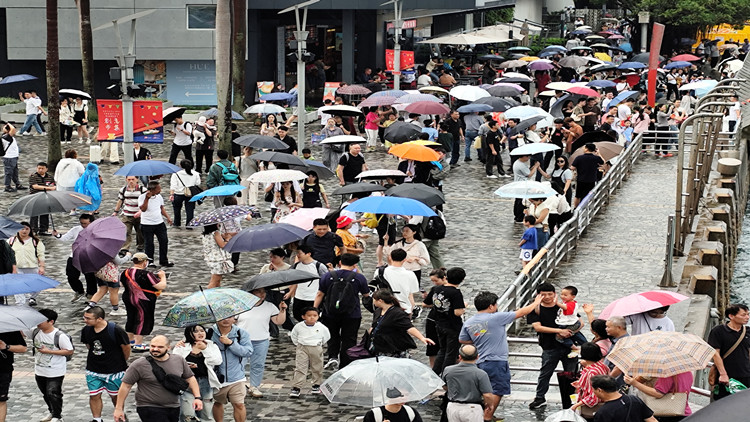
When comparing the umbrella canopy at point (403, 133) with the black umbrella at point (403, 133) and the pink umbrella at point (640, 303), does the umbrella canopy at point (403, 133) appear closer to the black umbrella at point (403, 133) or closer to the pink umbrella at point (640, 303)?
the black umbrella at point (403, 133)

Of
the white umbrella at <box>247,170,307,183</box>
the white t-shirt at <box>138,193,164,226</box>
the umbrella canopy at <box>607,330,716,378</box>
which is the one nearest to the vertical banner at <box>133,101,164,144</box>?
the white umbrella at <box>247,170,307,183</box>

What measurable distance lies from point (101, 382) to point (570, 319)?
4650 mm

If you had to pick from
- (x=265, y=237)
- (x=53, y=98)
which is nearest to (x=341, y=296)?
(x=265, y=237)

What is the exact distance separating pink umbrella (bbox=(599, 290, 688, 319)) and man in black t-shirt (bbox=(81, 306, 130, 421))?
474cm

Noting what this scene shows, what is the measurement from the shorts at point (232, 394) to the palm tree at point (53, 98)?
662 inches

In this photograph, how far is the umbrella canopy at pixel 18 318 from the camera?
430 inches

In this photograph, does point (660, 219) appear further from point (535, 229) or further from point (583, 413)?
point (583, 413)

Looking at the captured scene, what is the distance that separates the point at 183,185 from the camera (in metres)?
20.5

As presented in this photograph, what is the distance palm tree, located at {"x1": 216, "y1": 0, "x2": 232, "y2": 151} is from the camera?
91.9 ft

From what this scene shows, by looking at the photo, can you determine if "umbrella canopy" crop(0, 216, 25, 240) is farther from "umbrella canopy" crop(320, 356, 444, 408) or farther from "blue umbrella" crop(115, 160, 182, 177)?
"umbrella canopy" crop(320, 356, 444, 408)

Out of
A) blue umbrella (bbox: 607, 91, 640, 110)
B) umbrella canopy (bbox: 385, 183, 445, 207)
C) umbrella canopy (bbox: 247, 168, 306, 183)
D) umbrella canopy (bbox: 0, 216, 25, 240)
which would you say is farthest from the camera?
blue umbrella (bbox: 607, 91, 640, 110)

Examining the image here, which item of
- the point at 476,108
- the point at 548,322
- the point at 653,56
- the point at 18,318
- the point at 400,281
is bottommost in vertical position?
the point at 548,322

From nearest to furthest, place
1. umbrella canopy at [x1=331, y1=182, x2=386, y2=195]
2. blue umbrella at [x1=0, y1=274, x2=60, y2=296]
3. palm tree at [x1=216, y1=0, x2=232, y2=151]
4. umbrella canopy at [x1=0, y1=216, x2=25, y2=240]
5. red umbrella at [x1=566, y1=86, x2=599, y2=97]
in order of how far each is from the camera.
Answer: blue umbrella at [x1=0, y1=274, x2=60, y2=296] < umbrella canopy at [x1=0, y1=216, x2=25, y2=240] < umbrella canopy at [x1=331, y1=182, x2=386, y2=195] < palm tree at [x1=216, y1=0, x2=232, y2=151] < red umbrella at [x1=566, y1=86, x2=599, y2=97]

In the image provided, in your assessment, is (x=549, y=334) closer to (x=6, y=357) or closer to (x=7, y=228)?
(x=6, y=357)
